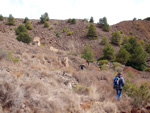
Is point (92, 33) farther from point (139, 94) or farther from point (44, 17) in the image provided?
point (139, 94)

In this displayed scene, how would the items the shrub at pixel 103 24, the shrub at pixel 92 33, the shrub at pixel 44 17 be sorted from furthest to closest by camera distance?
the shrub at pixel 103 24, the shrub at pixel 44 17, the shrub at pixel 92 33

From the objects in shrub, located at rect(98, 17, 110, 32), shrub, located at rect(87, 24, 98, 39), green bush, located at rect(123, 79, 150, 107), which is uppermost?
shrub, located at rect(98, 17, 110, 32)

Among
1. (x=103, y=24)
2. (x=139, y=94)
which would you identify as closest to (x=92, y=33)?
(x=103, y=24)

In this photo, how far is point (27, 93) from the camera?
3.54m

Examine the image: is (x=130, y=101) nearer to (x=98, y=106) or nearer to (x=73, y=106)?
(x=98, y=106)

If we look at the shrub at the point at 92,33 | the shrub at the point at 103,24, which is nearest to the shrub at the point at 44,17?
the shrub at the point at 92,33

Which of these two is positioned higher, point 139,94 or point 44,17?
point 44,17

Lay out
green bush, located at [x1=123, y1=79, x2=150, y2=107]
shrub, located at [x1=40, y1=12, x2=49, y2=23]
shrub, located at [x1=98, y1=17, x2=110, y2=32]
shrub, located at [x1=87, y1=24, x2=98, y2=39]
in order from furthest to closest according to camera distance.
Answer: shrub, located at [x1=98, y1=17, x2=110, y2=32] → shrub, located at [x1=40, y1=12, x2=49, y2=23] → shrub, located at [x1=87, y1=24, x2=98, y2=39] → green bush, located at [x1=123, y1=79, x2=150, y2=107]

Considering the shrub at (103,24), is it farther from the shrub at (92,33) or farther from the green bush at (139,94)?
the green bush at (139,94)

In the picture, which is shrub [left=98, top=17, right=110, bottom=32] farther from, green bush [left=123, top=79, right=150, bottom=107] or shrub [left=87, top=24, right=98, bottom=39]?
green bush [left=123, top=79, right=150, bottom=107]

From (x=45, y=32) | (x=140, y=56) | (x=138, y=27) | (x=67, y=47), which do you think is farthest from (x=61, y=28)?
(x=138, y=27)

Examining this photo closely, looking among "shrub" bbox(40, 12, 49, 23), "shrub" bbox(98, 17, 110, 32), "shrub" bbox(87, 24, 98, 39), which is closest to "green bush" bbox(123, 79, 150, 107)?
"shrub" bbox(87, 24, 98, 39)

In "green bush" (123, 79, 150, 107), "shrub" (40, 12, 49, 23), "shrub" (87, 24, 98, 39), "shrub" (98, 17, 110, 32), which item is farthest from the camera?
"shrub" (98, 17, 110, 32)

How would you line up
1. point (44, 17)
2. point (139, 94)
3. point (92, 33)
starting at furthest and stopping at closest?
point (44, 17) < point (92, 33) < point (139, 94)
